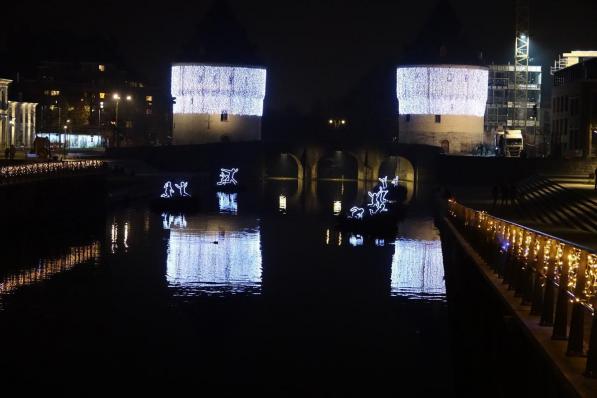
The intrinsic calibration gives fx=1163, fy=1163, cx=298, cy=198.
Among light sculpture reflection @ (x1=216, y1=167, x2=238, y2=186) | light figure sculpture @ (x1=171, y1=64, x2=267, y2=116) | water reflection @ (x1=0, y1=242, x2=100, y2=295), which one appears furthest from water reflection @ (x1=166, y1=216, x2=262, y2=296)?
light figure sculpture @ (x1=171, y1=64, x2=267, y2=116)

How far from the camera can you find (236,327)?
29.0 meters

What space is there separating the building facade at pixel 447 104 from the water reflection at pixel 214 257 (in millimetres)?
36997

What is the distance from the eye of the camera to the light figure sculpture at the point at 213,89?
9812cm

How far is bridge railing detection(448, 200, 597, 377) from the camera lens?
13.9m

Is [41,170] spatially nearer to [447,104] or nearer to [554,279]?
[554,279]

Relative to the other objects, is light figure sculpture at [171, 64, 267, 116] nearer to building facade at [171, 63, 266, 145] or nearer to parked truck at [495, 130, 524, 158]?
building facade at [171, 63, 266, 145]

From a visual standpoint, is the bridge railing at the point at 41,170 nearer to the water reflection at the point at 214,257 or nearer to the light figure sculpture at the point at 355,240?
the water reflection at the point at 214,257

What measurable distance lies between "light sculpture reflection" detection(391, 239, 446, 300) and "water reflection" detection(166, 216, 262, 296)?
15.3 ft

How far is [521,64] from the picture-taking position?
362ft

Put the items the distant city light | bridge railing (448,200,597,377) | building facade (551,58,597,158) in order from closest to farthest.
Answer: bridge railing (448,200,597,377), the distant city light, building facade (551,58,597,158)

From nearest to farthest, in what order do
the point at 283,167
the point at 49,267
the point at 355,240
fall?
the point at 49,267, the point at 355,240, the point at 283,167

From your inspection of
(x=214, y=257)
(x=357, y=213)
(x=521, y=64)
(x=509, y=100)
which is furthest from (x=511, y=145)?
(x=214, y=257)

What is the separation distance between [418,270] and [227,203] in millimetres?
33997

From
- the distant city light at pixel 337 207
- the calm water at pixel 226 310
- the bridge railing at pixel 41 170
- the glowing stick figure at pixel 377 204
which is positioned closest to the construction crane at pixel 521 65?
the distant city light at pixel 337 207
